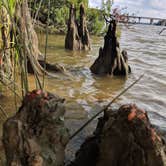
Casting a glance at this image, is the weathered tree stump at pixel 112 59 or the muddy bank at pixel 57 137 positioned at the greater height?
the muddy bank at pixel 57 137

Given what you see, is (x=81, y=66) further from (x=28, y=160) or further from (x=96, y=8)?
(x=96, y=8)

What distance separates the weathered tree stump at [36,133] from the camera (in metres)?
2.88

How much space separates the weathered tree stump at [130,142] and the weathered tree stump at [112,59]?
22.2 feet

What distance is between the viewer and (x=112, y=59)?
397 inches

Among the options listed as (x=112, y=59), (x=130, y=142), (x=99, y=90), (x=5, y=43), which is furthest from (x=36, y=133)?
(x=112, y=59)

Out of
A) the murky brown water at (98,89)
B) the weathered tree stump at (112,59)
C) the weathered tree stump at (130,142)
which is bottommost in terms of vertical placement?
the murky brown water at (98,89)

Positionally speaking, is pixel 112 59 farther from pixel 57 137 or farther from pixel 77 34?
pixel 57 137

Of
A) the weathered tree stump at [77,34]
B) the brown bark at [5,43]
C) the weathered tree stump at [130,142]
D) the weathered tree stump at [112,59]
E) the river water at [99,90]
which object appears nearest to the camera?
the weathered tree stump at [130,142]

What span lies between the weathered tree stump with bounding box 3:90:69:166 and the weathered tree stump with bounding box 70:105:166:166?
0.34m

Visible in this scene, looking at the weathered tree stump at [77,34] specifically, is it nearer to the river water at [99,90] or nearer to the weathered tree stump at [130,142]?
the river water at [99,90]

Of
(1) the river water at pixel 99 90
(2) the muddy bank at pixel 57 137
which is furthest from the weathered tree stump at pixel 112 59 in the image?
(2) the muddy bank at pixel 57 137

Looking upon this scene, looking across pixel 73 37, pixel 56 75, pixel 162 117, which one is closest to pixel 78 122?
pixel 162 117

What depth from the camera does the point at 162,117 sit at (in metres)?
6.67

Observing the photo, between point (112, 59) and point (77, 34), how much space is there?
614 centimetres
